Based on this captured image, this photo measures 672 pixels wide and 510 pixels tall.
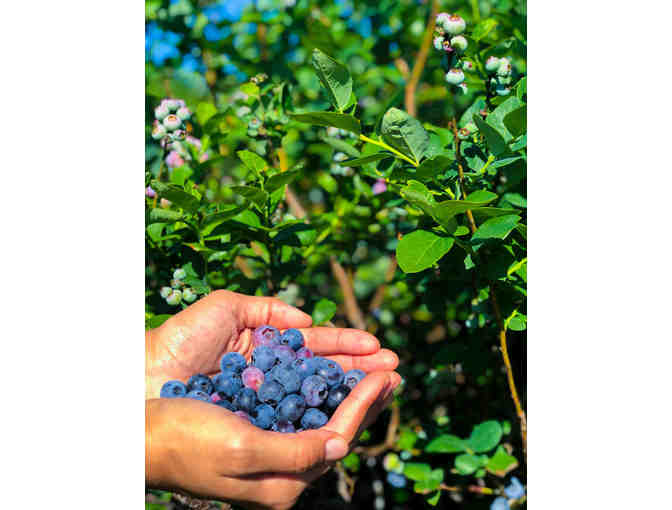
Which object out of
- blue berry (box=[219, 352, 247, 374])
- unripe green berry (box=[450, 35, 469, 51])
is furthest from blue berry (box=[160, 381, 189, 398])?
unripe green berry (box=[450, 35, 469, 51])

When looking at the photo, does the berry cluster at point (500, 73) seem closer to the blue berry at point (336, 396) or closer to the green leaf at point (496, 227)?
the green leaf at point (496, 227)

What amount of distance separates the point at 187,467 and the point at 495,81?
38.5 inches

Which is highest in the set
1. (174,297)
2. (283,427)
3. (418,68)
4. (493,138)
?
(418,68)

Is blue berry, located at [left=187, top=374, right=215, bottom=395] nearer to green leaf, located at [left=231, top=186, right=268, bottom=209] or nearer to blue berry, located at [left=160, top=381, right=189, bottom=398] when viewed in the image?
blue berry, located at [left=160, top=381, right=189, bottom=398]

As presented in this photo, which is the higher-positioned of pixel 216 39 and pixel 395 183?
pixel 216 39

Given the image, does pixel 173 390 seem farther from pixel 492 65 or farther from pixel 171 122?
pixel 492 65

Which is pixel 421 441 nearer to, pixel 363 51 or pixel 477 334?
pixel 477 334

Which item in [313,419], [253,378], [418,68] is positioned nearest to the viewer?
[313,419]

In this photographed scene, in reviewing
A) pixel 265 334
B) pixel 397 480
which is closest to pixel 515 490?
pixel 397 480

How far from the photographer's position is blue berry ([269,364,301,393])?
4.22 feet

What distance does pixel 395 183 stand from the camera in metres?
1.34

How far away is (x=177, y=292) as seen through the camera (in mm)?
1402

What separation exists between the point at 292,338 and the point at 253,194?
1.16 ft
